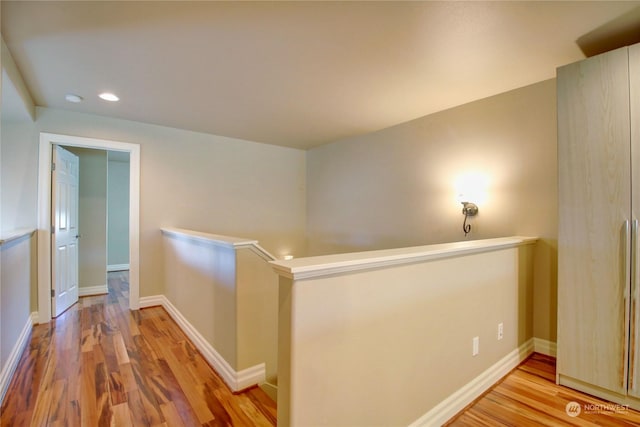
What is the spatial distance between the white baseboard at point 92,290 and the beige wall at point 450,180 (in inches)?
135

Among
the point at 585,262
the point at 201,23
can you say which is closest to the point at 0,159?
Answer: the point at 201,23

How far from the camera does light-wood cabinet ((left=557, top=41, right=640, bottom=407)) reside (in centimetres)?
176

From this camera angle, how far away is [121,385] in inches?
80.0

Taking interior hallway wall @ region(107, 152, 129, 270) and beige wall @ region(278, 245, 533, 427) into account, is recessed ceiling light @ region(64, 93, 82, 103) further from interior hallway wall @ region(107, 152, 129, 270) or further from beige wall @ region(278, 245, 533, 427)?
interior hallway wall @ region(107, 152, 129, 270)

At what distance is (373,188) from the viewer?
419 cm

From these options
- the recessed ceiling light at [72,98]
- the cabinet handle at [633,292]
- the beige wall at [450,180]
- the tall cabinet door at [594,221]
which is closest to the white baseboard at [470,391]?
the tall cabinet door at [594,221]

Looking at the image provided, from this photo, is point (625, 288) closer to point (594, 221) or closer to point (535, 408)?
point (594, 221)

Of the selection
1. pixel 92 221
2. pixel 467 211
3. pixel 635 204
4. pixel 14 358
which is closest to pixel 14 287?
pixel 14 358

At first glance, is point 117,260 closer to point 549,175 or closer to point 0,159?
point 0,159

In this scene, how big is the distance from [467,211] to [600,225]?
1233 mm

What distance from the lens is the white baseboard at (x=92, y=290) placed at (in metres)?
4.27

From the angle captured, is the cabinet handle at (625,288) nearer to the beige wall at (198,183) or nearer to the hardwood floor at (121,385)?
the hardwood floor at (121,385)

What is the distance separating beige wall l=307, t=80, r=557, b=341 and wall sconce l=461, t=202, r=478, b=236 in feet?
0.20

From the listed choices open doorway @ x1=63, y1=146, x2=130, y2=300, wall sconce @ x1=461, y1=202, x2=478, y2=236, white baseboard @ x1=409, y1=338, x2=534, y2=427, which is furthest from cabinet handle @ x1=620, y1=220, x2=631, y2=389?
open doorway @ x1=63, y1=146, x2=130, y2=300
